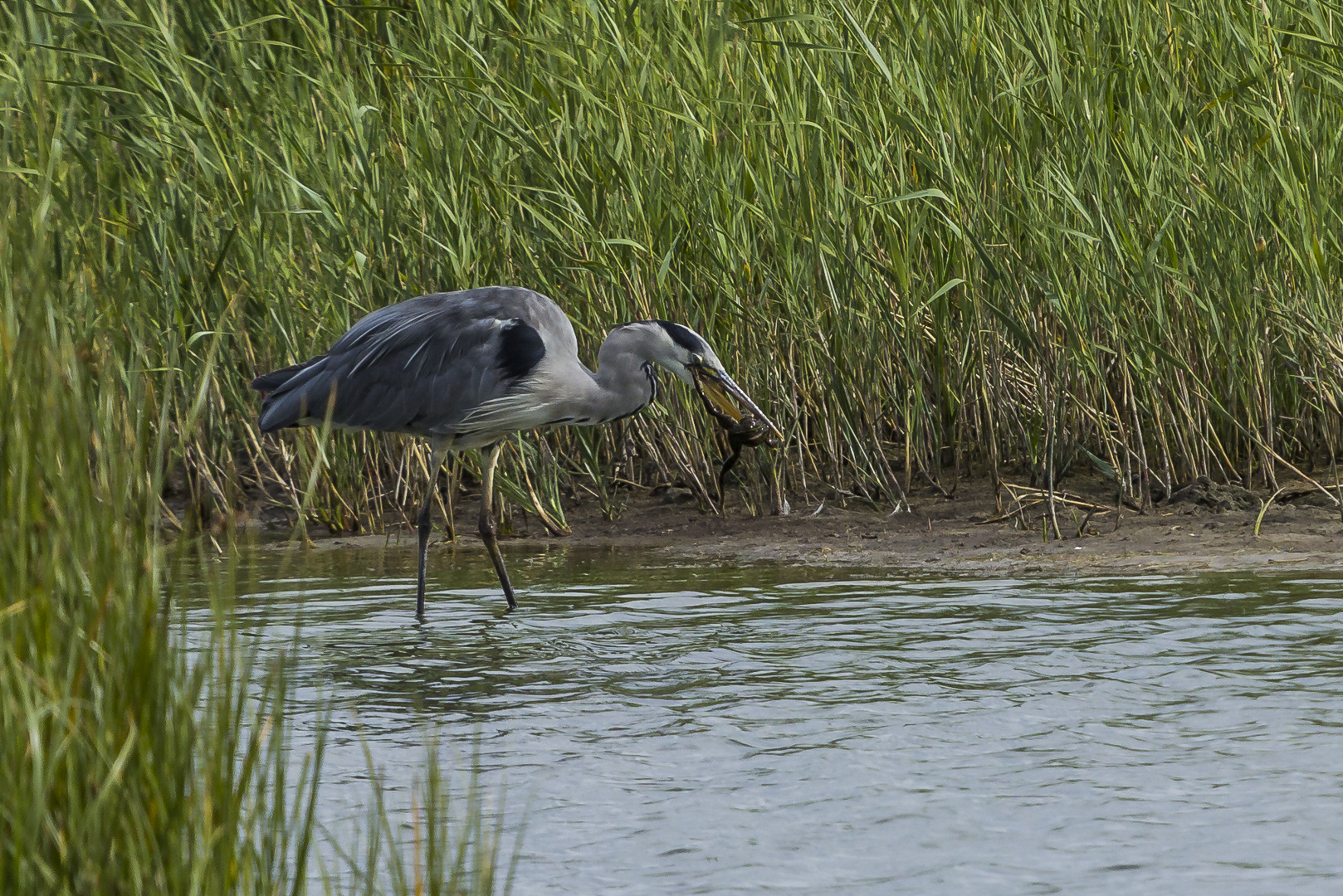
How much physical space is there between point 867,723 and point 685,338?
215cm

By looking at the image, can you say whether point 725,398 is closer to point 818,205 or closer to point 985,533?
point 818,205

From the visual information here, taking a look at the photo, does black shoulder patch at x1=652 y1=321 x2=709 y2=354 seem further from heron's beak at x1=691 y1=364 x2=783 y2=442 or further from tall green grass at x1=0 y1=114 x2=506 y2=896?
tall green grass at x1=0 y1=114 x2=506 y2=896

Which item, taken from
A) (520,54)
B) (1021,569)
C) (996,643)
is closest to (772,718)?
(996,643)

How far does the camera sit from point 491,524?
664cm

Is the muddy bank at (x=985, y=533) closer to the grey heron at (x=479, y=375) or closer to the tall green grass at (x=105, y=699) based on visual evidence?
the grey heron at (x=479, y=375)

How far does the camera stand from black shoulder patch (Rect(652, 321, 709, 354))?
19.8ft

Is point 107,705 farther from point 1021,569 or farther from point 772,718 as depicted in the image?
point 1021,569

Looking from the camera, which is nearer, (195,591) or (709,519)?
(195,591)

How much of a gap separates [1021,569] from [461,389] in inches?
82.4

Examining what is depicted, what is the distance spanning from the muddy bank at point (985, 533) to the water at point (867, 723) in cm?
34

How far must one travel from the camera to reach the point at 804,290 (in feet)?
21.9

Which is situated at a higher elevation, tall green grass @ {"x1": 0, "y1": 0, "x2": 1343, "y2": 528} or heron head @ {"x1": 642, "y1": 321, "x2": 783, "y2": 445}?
tall green grass @ {"x1": 0, "y1": 0, "x2": 1343, "y2": 528}

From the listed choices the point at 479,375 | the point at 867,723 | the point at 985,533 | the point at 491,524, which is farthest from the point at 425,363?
the point at 867,723

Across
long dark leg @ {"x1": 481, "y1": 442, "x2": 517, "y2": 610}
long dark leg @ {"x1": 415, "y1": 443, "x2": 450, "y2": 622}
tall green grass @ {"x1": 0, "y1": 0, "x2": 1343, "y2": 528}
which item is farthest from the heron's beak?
long dark leg @ {"x1": 415, "y1": 443, "x2": 450, "y2": 622}
